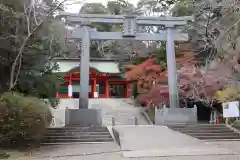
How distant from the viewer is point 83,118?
16.8 m

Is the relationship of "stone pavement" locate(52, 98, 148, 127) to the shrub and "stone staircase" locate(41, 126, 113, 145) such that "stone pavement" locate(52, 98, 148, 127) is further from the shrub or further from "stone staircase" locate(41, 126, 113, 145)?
the shrub

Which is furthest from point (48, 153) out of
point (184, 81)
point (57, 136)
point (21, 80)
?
point (184, 81)

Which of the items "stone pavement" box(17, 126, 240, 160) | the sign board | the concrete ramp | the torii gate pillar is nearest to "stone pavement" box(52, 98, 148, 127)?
the torii gate pillar

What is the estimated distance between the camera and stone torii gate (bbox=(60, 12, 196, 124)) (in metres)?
17.5

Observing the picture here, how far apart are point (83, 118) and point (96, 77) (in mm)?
21381

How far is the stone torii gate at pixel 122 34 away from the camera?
17.5m

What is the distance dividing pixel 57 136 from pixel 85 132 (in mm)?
1408

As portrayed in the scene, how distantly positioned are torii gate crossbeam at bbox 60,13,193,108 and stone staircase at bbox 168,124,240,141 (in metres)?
2.54

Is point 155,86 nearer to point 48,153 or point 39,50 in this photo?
point 39,50

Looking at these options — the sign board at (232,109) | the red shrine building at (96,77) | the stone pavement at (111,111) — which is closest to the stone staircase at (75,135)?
the sign board at (232,109)

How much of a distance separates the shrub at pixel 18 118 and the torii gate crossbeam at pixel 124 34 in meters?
6.68

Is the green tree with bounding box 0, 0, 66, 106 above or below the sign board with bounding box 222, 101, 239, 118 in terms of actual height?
above

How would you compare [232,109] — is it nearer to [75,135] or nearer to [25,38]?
[75,135]

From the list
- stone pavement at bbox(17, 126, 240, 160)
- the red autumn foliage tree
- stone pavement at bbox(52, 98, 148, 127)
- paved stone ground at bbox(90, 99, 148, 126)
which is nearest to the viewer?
stone pavement at bbox(17, 126, 240, 160)
